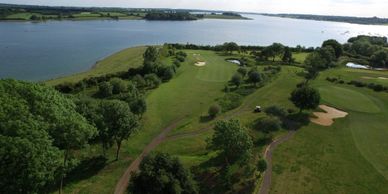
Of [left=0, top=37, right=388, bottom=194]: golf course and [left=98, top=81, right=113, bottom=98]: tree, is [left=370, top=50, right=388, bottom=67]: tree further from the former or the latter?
[left=98, top=81, right=113, bottom=98]: tree

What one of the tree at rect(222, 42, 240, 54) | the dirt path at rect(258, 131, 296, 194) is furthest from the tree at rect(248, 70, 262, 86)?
the tree at rect(222, 42, 240, 54)

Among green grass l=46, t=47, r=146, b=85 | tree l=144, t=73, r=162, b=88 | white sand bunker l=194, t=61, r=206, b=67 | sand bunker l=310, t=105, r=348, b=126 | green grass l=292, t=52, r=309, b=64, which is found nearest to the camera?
sand bunker l=310, t=105, r=348, b=126

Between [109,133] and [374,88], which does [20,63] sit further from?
[374,88]

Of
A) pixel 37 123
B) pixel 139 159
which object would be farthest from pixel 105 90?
pixel 37 123

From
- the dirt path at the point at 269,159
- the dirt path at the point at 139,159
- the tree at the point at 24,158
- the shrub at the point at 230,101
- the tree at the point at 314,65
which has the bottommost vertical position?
the dirt path at the point at 139,159

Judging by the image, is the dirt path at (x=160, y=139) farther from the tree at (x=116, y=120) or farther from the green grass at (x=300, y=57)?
the green grass at (x=300, y=57)

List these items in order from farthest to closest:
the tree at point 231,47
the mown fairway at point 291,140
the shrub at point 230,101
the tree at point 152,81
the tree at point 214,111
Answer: the tree at point 231,47 < the tree at point 152,81 < the shrub at point 230,101 < the tree at point 214,111 < the mown fairway at point 291,140

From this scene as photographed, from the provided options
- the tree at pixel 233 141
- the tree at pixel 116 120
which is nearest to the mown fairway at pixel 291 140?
→ the tree at pixel 233 141

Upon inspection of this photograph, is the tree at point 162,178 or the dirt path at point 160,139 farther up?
the tree at point 162,178
